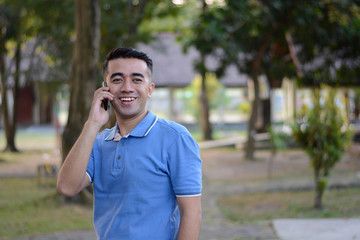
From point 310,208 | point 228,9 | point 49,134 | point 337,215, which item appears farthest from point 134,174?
point 49,134

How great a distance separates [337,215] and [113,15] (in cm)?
1120

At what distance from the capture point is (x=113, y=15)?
1730 centimetres

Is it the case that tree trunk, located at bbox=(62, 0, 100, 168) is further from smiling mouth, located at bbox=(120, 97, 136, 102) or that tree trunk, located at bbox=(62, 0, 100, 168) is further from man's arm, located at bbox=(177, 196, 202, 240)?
man's arm, located at bbox=(177, 196, 202, 240)

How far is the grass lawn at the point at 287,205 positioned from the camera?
8516 millimetres

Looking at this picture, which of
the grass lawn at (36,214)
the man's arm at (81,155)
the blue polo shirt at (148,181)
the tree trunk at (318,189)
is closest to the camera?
the blue polo shirt at (148,181)

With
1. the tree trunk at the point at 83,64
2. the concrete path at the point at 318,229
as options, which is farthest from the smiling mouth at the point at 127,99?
the tree trunk at the point at 83,64

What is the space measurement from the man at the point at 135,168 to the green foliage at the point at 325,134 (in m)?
6.42

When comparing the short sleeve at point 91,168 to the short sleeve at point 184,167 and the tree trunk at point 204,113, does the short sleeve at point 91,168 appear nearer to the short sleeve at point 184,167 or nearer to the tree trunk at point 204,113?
the short sleeve at point 184,167

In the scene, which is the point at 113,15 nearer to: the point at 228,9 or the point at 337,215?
the point at 228,9

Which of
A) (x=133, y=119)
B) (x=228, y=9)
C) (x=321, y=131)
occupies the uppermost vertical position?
(x=228, y=9)

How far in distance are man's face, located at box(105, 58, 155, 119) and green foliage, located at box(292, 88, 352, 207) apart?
6.41 m

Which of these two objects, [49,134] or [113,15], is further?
[49,134]

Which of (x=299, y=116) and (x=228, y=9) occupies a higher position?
(x=228, y=9)

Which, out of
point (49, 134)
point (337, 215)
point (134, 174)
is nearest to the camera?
Answer: point (134, 174)
